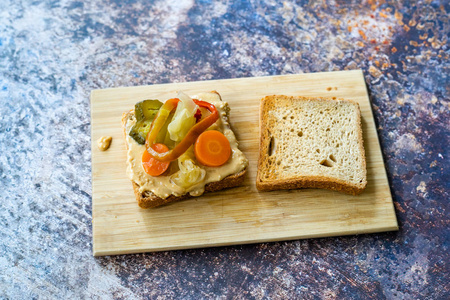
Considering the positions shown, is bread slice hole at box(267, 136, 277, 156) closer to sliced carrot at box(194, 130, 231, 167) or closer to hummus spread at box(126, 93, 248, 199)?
hummus spread at box(126, 93, 248, 199)

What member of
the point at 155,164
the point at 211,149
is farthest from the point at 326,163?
the point at 155,164

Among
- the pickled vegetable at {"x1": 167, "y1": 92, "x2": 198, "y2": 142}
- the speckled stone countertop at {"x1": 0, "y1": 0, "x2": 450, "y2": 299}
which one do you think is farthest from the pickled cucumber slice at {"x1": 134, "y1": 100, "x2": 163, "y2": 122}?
the speckled stone countertop at {"x1": 0, "y1": 0, "x2": 450, "y2": 299}

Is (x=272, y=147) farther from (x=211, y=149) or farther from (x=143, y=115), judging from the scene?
(x=143, y=115)

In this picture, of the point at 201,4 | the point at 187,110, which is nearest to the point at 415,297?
the point at 187,110

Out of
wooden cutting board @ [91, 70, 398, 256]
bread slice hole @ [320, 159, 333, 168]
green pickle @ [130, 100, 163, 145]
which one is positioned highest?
green pickle @ [130, 100, 163, 145]

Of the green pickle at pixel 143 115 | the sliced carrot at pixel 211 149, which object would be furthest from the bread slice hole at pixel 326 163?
the green pickle at pixel 143 115

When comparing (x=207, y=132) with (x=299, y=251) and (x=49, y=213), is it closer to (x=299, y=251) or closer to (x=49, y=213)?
(x=299, y=251)

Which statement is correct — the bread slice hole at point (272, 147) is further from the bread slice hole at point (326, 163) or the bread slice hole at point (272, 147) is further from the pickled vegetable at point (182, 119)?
the pickled vegetable at point (182, 119)
